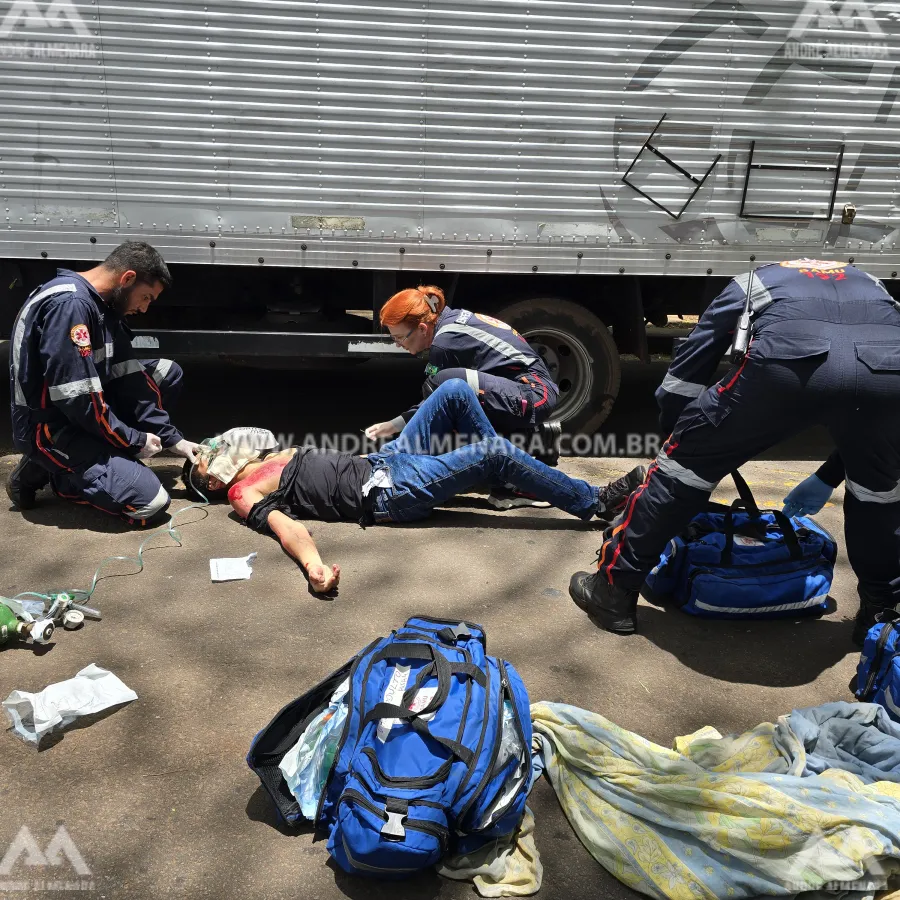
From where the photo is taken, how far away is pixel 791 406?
9.10 feet

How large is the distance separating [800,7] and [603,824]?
4.95 metres

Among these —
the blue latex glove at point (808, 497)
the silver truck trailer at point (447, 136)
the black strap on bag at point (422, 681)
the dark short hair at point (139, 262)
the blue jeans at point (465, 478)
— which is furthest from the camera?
the silver truck trailer at point (447, 136)

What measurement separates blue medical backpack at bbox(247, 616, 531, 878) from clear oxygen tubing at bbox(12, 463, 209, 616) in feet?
4.79

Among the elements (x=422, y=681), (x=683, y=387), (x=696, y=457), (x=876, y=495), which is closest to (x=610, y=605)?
(x=696, y=457)

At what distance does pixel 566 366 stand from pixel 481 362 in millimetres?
1173

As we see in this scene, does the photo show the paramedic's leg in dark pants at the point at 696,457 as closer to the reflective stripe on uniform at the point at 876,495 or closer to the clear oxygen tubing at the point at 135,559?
the reflective stripe on uniform at the point at 876,495

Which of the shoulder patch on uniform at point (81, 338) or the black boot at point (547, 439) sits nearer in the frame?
the shoulder patch on uniform at point (81, 338)

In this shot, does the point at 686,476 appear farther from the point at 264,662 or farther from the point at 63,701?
the point at 63,701

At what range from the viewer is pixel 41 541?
13.0 feet

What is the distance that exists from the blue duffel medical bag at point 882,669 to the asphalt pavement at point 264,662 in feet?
0.54

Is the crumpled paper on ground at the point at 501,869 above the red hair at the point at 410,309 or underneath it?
underneath

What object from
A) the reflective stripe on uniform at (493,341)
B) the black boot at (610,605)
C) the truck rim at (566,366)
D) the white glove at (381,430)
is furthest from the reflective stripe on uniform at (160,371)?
the black boot at (610,605)

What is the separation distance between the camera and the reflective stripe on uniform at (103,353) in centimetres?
421

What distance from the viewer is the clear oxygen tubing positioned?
3295mm
